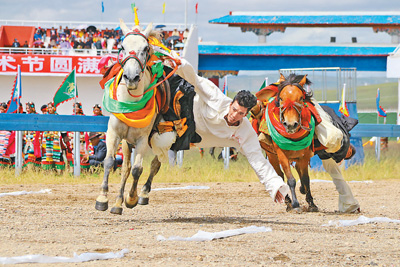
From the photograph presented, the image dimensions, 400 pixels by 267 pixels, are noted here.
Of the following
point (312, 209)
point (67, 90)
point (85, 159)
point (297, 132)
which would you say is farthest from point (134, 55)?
point (67, 90)

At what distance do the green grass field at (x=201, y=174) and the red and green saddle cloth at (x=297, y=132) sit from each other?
189 inches

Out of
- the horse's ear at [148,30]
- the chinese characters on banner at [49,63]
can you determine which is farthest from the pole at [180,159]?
the chinese characters on banner at [49,63]

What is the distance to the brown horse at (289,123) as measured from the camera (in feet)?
29.6

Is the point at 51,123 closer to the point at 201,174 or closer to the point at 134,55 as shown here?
A: the point at 201,174

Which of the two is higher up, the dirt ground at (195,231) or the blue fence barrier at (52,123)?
the blue fence barrier at (52,123)

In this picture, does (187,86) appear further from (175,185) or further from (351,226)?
(175,185)

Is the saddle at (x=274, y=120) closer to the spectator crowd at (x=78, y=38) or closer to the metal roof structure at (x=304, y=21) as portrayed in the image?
the spectator crowd at (x=78, y=38)

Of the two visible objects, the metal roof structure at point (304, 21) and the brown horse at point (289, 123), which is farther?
the metal roof structure at point (304, 21)

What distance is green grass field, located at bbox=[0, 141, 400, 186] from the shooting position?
1324cm

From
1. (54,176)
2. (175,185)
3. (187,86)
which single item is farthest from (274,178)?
(54,176)

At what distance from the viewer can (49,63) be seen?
29031 millimetres

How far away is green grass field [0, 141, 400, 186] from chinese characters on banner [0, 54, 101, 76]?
42.3 ft

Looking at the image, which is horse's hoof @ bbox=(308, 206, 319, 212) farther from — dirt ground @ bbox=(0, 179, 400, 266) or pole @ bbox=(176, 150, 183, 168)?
pole @ bbox=(176, 150, 183, 168)

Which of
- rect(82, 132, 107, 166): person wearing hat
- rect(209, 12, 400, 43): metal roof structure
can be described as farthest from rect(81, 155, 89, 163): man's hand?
rect(209, 12, 400, 43): metal roof structure
